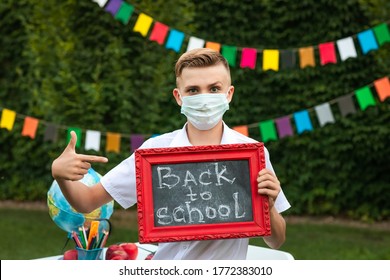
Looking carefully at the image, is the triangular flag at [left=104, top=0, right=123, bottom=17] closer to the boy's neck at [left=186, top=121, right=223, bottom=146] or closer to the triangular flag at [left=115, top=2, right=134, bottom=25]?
the triangular flag at [left=115, top=2, right=134, bottom=25]

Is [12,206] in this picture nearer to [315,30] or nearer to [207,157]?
[315,30]

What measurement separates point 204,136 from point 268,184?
1.05 ft

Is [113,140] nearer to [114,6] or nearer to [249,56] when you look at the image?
[114,6]

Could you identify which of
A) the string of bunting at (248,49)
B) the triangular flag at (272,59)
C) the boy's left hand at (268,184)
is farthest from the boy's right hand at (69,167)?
→ the triangular flag at (272,59)

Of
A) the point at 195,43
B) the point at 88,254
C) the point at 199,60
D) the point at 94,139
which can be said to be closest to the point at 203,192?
the point at 199,60

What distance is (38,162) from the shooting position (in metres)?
8.09

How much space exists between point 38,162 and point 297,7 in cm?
349

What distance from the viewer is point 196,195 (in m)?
2.22

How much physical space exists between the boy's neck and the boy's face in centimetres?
13

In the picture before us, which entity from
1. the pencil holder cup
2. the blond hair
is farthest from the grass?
the blond hair

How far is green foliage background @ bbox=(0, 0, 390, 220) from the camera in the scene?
7.24 meters

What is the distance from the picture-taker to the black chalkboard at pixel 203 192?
2.20 m

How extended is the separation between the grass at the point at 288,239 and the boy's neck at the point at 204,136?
3.89 m
